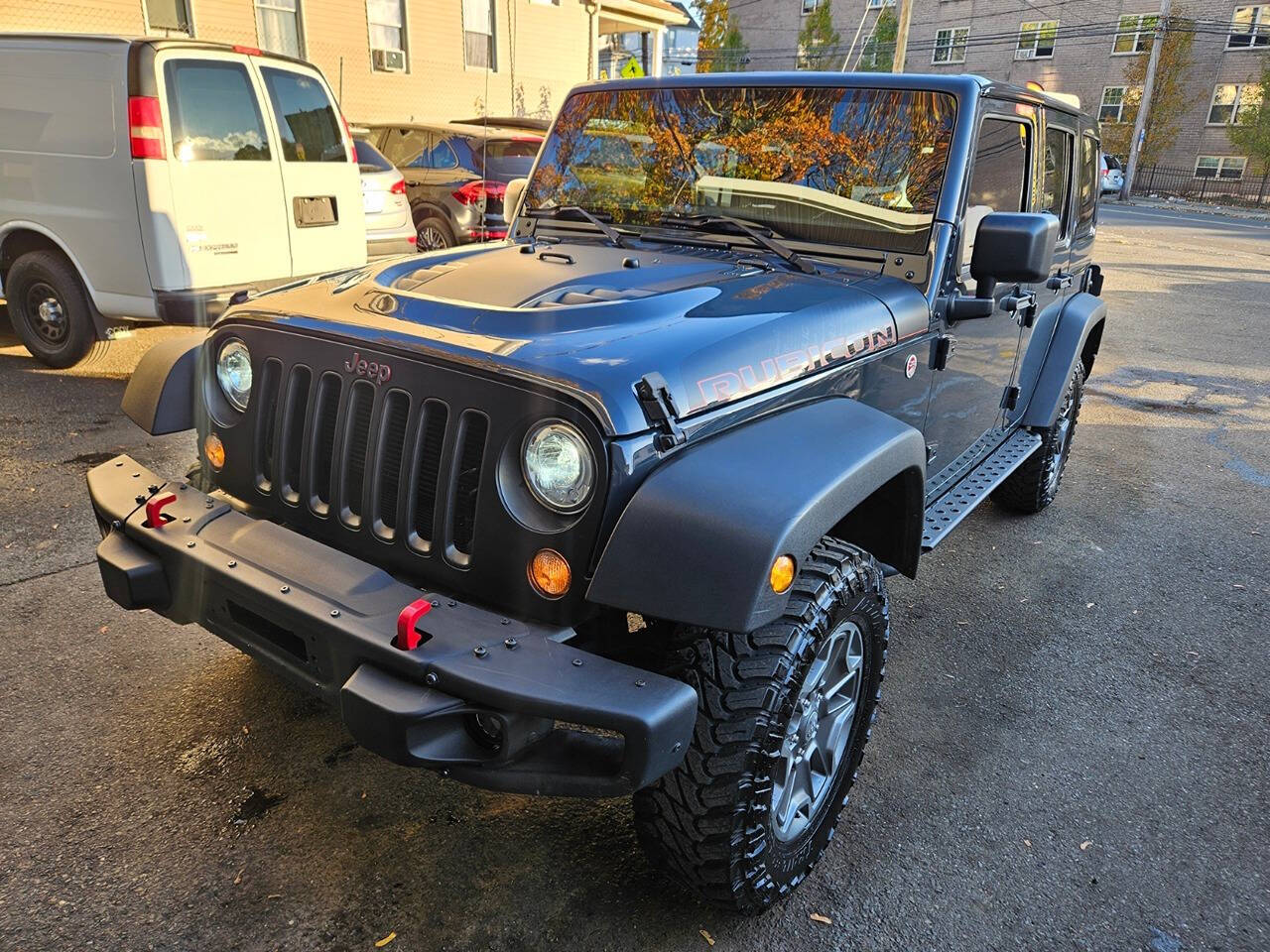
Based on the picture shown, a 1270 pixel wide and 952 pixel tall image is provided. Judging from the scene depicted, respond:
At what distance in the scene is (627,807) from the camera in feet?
8.76

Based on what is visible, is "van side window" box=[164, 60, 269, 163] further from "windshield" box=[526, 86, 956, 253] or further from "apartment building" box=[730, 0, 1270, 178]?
"apartment building" box=[730, 0, 1270, 178]

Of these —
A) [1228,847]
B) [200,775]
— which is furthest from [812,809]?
[200,775]

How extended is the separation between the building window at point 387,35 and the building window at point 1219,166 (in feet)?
113

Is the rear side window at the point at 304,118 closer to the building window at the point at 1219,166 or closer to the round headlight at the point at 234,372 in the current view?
the round headlight at the point at 234,372

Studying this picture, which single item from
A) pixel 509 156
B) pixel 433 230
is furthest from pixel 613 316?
pixel 433 230

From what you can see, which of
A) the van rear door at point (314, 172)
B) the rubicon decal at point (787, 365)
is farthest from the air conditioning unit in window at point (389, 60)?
the rubicon decal at point (787, 365)

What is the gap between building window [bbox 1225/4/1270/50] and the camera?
34688mm

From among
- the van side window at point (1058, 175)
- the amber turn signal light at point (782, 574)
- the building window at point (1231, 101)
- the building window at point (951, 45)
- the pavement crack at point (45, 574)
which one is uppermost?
the building window at point (951, 45)

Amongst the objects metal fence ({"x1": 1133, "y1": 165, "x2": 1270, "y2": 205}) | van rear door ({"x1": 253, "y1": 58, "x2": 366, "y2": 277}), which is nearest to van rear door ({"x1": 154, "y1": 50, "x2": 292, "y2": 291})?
van rear door ({"x1": 253, "y1": 58, "x2": 366, "y2": 277})

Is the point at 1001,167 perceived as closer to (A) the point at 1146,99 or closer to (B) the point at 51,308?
(B) the point at 51,308

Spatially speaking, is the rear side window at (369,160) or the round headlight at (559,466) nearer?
the round headlight at (559,466)

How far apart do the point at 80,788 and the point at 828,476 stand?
2.26m

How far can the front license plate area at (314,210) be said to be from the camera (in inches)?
263

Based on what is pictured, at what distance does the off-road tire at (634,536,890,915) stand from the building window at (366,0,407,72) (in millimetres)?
15834
